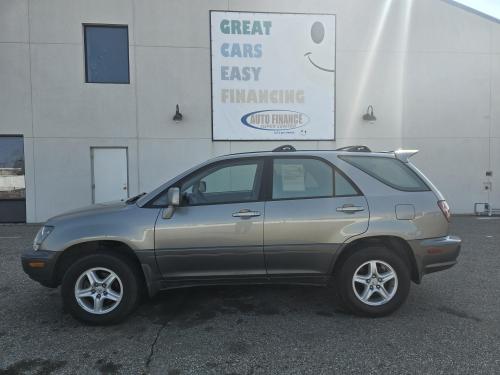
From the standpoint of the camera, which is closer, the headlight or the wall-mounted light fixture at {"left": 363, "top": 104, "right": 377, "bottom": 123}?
the headlight

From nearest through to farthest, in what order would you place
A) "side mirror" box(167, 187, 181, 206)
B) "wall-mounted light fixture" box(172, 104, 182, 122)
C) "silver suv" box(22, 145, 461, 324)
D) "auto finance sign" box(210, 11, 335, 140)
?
"side mirror" box(167, 187, 181, 206) < "silver suv" box(22, 145, 461, 324) < "wall-mounted light fixture" box(172, 104, 182, 122) < "auto finance sign" box(210, 11, 335, 140)

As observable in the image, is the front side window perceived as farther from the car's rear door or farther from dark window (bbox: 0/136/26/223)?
dark window (bbox: 0/136/26/223)

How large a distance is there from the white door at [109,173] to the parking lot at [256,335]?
18.9ft

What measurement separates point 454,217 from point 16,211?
12.8 m

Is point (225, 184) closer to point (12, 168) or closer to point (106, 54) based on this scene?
point (106, 54)

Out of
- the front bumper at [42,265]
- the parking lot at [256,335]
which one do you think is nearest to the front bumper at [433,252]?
the parking lot at [256,335]

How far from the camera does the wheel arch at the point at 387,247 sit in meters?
3.78

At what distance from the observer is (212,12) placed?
10.3 meters

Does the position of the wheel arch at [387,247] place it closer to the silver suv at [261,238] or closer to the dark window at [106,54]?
the silver suv at [261,238]

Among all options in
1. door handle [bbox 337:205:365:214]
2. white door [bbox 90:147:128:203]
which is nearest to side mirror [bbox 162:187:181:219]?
door handle [bbox 337:205:365:214]

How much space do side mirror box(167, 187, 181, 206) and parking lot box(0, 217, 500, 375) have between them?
1218 millimetres

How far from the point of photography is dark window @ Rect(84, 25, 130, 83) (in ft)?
33.8

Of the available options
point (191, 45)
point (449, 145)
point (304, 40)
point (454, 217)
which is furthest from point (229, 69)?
point (454, 217)

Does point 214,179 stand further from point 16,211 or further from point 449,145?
point 449,145
